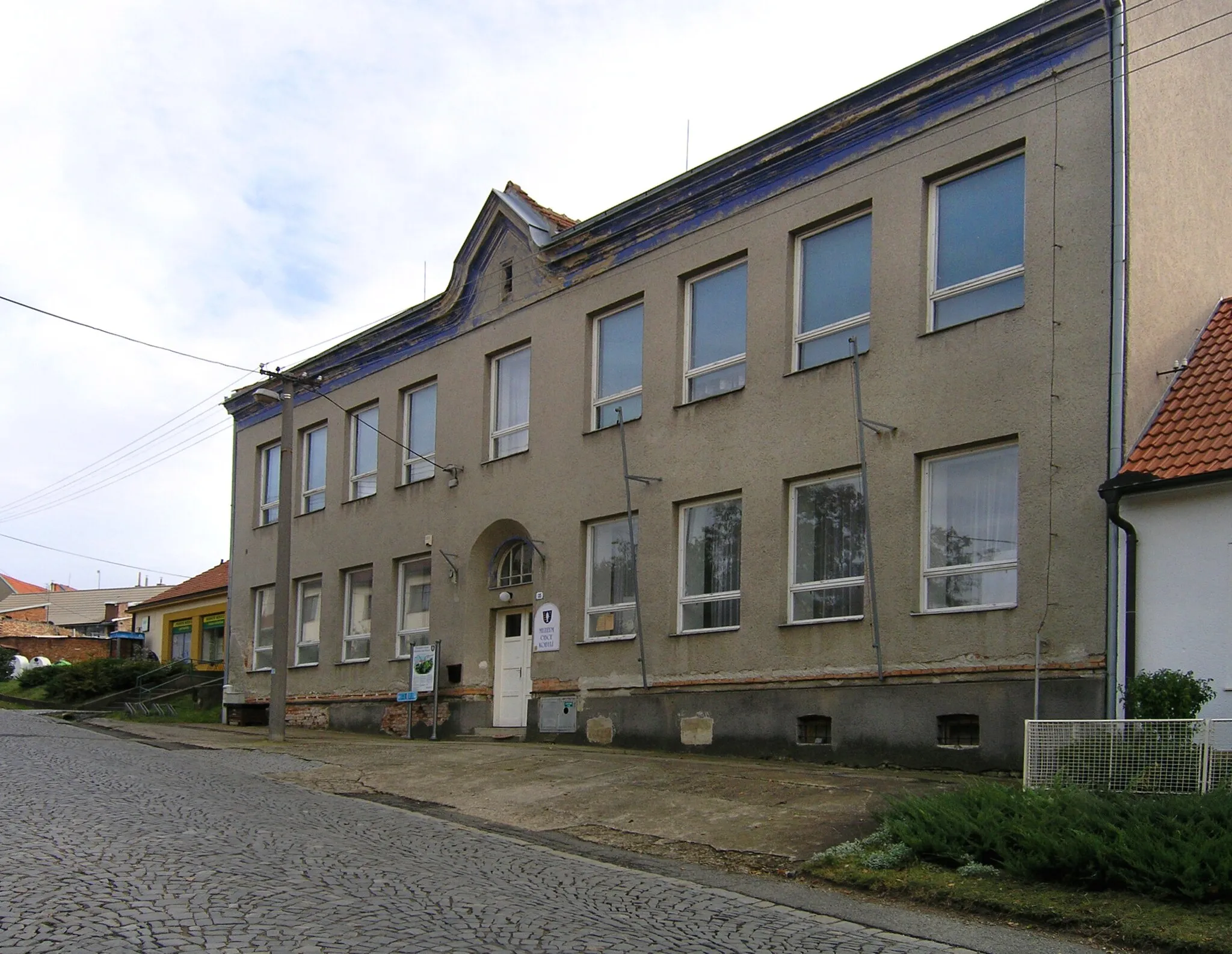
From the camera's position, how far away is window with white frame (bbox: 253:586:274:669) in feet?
96.0

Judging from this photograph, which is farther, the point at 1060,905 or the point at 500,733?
the point at 500,733

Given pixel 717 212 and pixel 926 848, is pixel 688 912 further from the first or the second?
pixel 717 212

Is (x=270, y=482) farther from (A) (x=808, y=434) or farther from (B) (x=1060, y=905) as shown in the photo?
(B) (x=1060, y=905)

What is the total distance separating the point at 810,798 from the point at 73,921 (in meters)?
6.79

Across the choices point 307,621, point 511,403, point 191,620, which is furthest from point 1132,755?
point 191,620

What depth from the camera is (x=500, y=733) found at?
2164cm

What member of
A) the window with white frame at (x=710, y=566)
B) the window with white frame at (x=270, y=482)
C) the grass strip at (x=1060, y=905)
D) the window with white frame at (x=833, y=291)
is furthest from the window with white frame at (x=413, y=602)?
the grass strip at (x=1060, y=905)

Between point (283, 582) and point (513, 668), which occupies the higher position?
point (283, 582)

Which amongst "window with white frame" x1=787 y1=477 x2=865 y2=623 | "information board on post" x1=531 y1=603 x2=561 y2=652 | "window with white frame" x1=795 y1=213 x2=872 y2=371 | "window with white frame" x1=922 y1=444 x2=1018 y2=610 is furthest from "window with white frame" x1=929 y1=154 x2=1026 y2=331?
"information board on post" x1=531 y1=603 x2=561 y2=652

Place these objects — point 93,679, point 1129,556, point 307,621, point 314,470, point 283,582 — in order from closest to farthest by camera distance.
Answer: point 1129,556 → point 283,582 → point 307,621 → point 314,470 → point 93,679

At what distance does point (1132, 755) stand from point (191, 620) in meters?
35.0

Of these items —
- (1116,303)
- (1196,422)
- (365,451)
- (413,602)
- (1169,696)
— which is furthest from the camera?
(365,451)

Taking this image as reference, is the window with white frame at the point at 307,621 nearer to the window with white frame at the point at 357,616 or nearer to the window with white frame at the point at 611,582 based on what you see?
the window with white frame at the point at 357,616

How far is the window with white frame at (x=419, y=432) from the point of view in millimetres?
24219
